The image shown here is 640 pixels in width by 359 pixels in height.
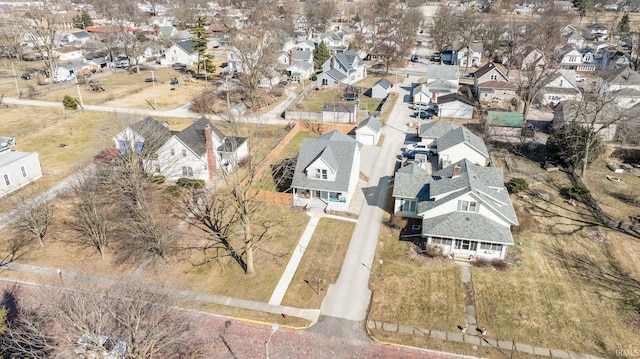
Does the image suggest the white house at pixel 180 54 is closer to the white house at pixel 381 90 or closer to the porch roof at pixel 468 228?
the white house at pixel 381 90

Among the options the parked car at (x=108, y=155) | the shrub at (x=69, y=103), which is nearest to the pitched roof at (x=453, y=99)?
the parked car at (x=108, y=155)

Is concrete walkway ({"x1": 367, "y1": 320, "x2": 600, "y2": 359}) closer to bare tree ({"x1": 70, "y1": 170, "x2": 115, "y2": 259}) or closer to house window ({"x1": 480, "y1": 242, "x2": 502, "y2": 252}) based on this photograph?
house window ({"x1": 480, "y1": 242, "x2": 502, "y2": 252})

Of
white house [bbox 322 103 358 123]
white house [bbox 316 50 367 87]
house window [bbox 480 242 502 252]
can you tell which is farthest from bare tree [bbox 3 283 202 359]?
white house [bbox 316 50 367 87]

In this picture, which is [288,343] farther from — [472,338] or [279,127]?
[279,127]

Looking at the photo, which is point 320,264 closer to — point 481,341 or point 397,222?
point 397,222

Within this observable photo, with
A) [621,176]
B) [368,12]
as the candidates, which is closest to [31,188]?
[621,176]

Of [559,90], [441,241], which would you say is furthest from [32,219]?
[559,90]
